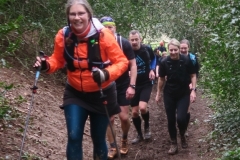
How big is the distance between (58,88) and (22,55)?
125 cm

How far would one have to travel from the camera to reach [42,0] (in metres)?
10.6

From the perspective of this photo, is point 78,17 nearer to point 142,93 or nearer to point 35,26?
point 142,93

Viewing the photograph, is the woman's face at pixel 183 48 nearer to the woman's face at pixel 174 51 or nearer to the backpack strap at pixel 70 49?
the woman's face at pixel 174 51

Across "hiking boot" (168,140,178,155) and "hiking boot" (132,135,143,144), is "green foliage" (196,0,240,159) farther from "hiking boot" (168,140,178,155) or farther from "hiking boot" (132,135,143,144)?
"hiking boot" (132,135,143,144)

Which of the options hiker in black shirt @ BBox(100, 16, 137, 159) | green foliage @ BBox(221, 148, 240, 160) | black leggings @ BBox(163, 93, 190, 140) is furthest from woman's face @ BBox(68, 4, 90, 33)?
black leggings @ BBox(163, 93, 190, 140)

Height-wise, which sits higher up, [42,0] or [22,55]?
[42,0]

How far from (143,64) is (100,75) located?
A: 3.95 metres

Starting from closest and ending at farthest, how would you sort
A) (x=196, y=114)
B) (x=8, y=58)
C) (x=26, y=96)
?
(x=26, y=96) → (x=8, y=58) → (x=196, y=114)

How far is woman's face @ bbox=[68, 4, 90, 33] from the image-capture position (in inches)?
184

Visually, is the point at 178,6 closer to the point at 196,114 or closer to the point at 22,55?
the point at 196,114

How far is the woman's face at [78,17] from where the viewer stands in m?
4.66

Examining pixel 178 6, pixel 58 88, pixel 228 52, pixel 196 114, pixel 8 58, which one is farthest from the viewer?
pixel 178 6

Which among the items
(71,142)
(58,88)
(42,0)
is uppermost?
(42,0)

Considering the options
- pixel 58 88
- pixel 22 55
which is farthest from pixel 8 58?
pixel 58 88
